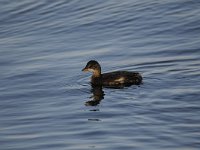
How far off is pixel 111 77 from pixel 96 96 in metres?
0.94

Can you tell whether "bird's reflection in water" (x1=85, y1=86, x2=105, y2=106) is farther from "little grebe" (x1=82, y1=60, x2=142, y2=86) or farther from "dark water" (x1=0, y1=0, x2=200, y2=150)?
"little grebe" (x1=82, y1=60, x2=142, y2=86)

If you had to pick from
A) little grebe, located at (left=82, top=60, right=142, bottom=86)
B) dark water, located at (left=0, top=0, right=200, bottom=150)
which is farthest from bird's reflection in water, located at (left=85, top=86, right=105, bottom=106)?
little grebe, located at (left=82, top=60, right=142, bottom=86)

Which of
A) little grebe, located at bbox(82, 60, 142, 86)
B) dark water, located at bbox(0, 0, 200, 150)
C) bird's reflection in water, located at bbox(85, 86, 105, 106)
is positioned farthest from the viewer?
little grebe, located at bbox(82, 60, 142, 86)

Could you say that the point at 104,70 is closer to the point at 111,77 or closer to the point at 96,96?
the point at 111,77

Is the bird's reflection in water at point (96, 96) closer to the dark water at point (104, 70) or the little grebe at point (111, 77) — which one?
the dark water at point (104, 70)

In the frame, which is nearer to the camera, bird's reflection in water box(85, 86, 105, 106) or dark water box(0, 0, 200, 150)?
dark water box(0, 0, 200, 150)

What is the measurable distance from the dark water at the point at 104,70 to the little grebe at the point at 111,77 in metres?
0.27

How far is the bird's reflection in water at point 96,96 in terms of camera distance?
18.1m

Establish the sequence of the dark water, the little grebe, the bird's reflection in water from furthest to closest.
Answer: the little grebe
the bird's reflection in water
the dark water

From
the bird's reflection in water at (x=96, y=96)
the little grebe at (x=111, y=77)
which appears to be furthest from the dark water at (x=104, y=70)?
the little grebe at (x=111, y=77)

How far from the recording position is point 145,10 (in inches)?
1072

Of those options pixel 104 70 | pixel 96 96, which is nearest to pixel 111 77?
pixel 96 96

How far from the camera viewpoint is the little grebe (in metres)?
19.2

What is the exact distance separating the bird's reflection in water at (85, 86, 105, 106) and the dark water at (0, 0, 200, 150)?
0.03m
